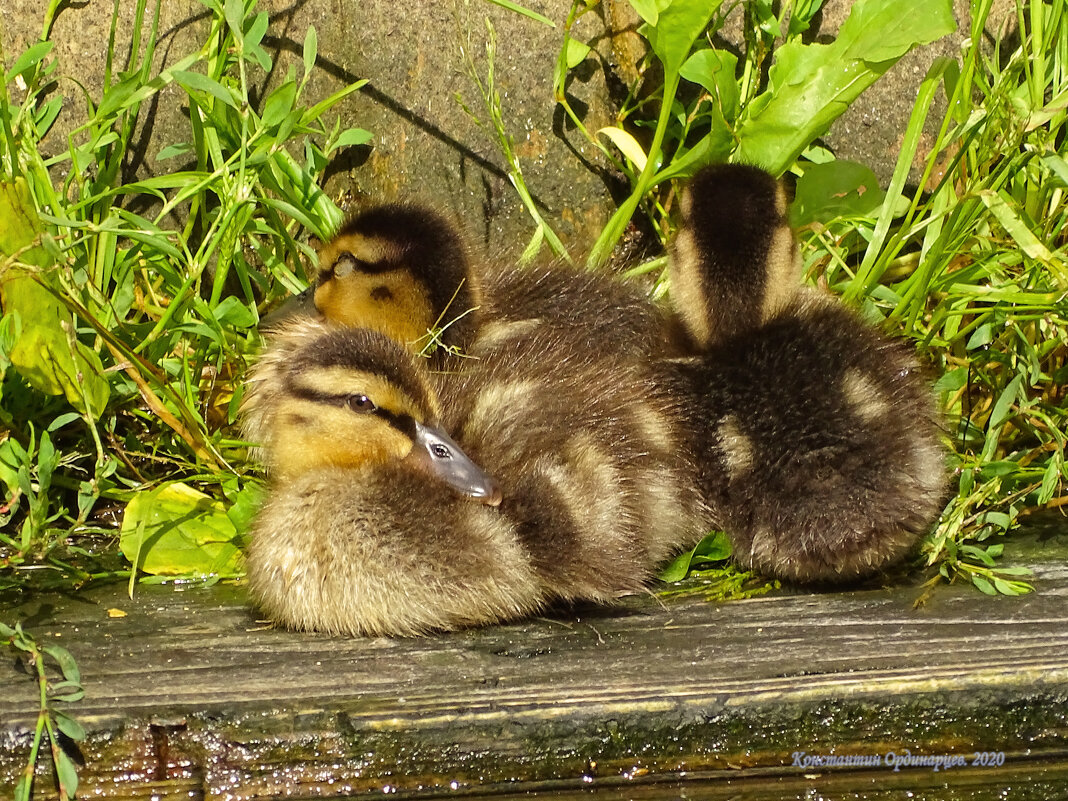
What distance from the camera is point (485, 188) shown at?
123 inches

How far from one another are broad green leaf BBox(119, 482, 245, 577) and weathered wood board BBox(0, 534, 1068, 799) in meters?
0.35

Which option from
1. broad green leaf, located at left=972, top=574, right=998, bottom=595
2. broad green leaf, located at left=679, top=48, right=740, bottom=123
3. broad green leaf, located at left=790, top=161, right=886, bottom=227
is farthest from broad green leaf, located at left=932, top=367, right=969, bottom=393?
broad green leaf, located at left=679, top=48, right=740, bottom=123

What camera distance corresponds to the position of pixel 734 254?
8.07 feet

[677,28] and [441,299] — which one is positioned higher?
[677,28]

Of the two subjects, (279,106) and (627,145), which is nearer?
(279,106)

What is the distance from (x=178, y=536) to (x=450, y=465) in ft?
1.97

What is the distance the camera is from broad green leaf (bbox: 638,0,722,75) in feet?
9.05

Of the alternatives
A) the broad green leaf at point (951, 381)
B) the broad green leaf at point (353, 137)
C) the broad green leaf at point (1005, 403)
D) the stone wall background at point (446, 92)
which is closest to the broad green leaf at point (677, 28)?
the stone wall background at point (446, 92)

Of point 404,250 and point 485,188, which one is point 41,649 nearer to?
point 404,250

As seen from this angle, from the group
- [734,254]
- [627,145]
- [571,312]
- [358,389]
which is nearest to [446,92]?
[627,145]

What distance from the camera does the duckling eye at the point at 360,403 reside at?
2227 mm

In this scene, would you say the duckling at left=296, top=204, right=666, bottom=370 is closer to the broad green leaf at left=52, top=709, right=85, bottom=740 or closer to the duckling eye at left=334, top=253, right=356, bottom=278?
the duckling eye at left=334, top=253, right=356, bottom=278

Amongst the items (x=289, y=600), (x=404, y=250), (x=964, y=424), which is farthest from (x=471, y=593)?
(x=964, y=424)

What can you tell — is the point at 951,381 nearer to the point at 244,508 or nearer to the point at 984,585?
the point at 984,585
